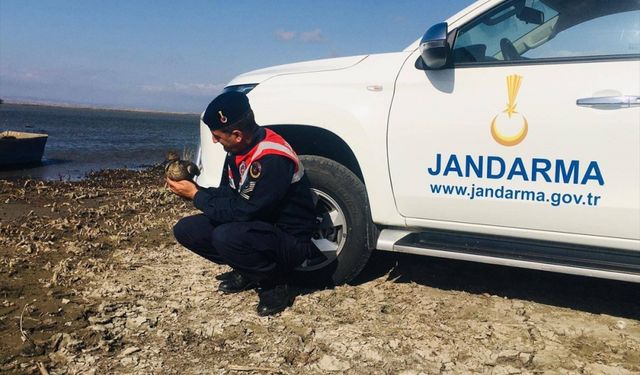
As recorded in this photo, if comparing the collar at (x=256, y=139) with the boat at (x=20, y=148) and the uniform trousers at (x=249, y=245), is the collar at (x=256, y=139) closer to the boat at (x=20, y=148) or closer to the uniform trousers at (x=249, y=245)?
the uniform trousers at (x=249, y=245)

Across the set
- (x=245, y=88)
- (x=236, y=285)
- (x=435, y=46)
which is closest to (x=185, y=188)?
(x=236, y=285)

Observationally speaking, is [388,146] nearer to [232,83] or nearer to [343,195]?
[343,195]

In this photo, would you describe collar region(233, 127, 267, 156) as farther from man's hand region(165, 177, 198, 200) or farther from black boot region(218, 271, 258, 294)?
black boot region(218, 271, 258, 294)

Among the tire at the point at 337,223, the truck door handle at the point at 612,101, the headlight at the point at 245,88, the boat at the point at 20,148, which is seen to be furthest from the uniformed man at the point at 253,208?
the boat at the point at 20,148

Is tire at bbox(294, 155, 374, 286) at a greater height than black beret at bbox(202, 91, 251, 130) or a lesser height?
lesser

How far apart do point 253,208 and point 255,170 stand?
0.73 ft

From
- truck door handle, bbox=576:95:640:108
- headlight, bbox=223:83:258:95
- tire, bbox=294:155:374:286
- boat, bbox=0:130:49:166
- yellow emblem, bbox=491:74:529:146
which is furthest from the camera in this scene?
boat, bbox=0:130:49:166

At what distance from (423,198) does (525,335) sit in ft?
3.16

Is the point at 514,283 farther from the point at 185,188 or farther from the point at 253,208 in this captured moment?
the point at 185,188

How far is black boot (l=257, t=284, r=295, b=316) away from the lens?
330cm

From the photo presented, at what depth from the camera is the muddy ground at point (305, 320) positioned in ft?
8.98

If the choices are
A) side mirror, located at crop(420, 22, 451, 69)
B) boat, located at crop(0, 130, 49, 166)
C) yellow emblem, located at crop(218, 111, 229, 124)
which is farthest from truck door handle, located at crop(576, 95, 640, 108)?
boat, located at crop(0, 130, 49, 166)

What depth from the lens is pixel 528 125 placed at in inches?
115

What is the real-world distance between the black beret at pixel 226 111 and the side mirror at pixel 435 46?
1.09 metres
